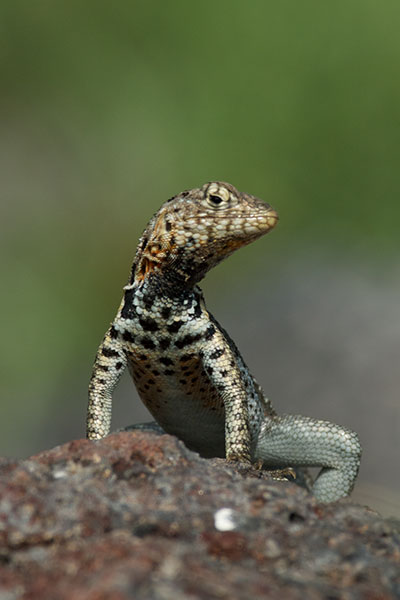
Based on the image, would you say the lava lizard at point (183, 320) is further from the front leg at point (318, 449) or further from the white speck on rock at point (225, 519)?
the white speck on rock at point (225, 519)

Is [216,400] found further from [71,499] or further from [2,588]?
[2,588]

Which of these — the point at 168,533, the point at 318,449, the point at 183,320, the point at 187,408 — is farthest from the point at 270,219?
the point at 168,533

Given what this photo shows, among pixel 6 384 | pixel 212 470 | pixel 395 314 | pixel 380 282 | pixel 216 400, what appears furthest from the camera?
pixel 6 384

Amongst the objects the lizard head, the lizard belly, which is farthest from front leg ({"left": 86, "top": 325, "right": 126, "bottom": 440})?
the lizard head

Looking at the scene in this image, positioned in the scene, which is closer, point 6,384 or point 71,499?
point 71,499

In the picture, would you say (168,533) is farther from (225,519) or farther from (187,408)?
(187,408)

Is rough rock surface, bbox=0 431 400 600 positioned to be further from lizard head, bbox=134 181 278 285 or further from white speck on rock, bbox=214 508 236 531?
lizard head, bbox=134 181 278 285

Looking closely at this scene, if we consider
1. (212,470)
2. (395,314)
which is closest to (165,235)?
(212,470)

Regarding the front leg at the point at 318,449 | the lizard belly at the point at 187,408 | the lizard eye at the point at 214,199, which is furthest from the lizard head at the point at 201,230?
the front leg at the point at 318,449
